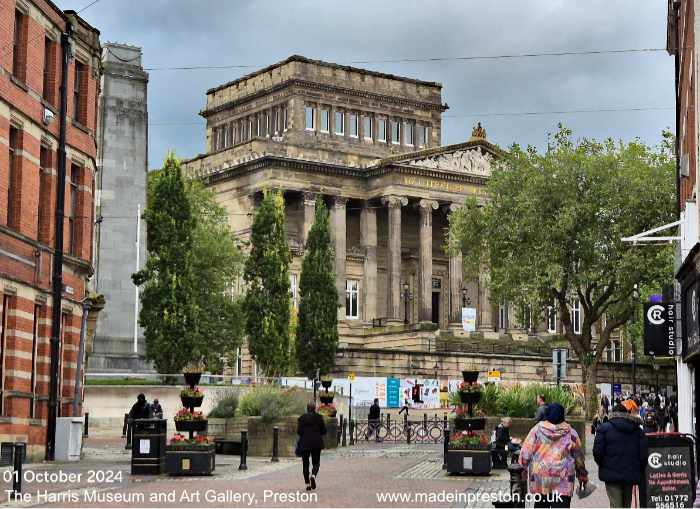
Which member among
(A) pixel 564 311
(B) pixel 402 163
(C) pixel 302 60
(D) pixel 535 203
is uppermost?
(C) pixel 302 60

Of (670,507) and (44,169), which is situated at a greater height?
(44,169)

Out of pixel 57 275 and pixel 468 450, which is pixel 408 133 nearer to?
pixel 57 275

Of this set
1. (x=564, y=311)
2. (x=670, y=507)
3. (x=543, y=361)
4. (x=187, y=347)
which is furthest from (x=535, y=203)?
(x=670, y=507)

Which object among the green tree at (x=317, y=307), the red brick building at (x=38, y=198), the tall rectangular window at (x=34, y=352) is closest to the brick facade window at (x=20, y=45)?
the red brick building at (x=38, y=198)

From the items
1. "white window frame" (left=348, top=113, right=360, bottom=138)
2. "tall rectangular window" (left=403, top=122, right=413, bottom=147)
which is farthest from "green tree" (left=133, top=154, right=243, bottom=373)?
"tall rectangular window" (left=403, top=122, right=413, bottom=147)

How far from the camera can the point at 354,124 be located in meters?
107

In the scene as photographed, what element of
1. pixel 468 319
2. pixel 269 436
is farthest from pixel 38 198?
pixel 468 319

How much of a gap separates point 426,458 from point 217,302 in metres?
37.0

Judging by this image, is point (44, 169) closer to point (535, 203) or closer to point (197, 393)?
point (197, 393)

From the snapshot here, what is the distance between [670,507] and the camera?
17.2 metres

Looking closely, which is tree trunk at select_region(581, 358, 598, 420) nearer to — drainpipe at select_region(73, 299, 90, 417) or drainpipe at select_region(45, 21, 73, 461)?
drainpipe at select_region(73, 299, 90, 417)

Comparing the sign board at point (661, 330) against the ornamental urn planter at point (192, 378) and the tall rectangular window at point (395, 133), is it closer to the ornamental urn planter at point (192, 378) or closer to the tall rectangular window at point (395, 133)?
the ornamental urn planter at point (192, 378)

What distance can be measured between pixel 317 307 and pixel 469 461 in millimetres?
47173

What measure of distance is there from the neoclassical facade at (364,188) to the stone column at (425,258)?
0.30 ft
